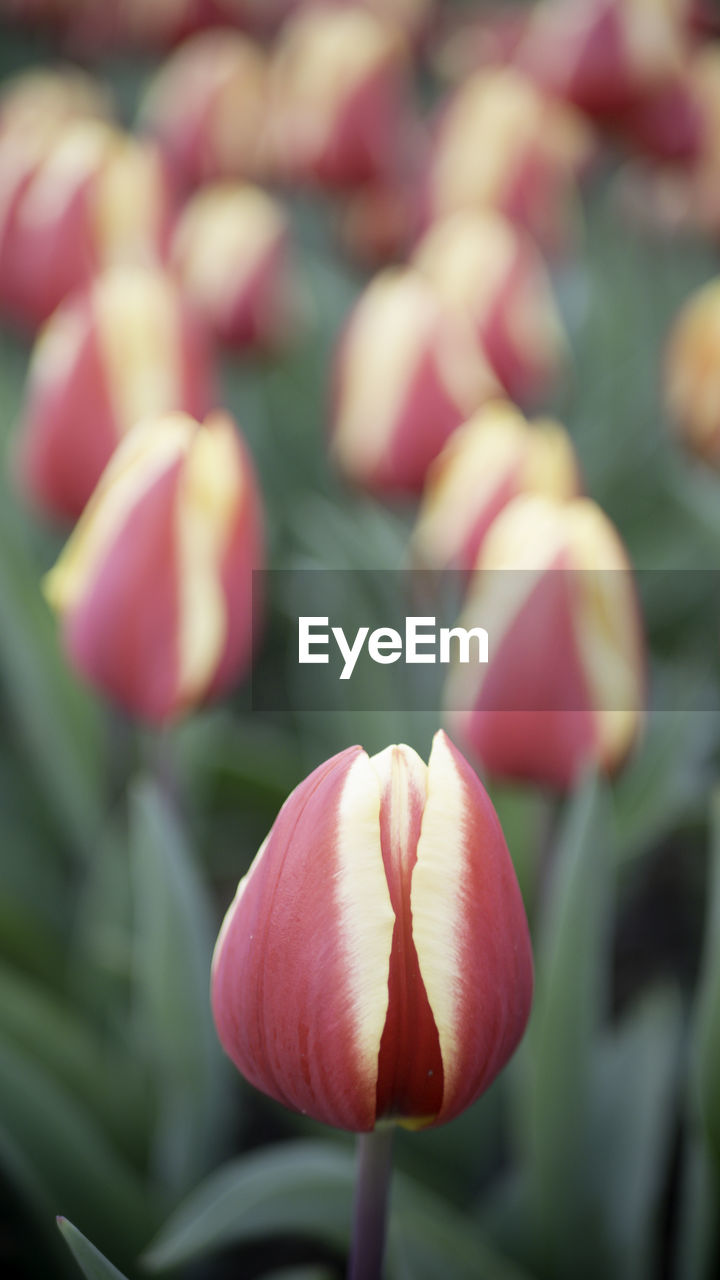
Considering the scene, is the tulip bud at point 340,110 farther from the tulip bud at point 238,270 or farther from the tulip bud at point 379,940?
the tulip bud at point 379,940

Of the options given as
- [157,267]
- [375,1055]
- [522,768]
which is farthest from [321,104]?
[375,1055]

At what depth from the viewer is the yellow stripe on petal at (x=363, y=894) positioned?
1.07 ft

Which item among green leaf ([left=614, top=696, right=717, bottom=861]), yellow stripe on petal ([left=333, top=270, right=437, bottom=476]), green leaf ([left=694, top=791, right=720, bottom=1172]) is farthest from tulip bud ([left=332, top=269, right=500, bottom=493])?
green leaf ([left=694, top=791, right=720, bottom=1172])

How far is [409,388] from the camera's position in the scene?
0.76m

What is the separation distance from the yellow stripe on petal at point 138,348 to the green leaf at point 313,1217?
413mm

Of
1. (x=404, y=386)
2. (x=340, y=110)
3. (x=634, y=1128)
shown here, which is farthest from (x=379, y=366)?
(x=340, y=110)

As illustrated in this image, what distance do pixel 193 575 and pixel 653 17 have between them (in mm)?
874

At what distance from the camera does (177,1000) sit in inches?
22.7

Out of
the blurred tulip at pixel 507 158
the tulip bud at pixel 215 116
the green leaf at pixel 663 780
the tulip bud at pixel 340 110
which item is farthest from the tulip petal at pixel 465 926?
the tulip bud at pixel 215 116

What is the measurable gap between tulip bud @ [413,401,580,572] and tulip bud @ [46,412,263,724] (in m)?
0.12

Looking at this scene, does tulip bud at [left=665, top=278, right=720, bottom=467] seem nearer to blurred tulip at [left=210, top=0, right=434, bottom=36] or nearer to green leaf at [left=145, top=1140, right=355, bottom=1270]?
green leaf at [left=145, top=1140, right=355, bottom=1270]

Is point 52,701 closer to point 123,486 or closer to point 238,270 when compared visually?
point 123,486

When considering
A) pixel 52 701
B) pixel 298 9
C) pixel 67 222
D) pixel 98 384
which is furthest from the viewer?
pixel 298 9

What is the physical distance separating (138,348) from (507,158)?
62 centimetres
